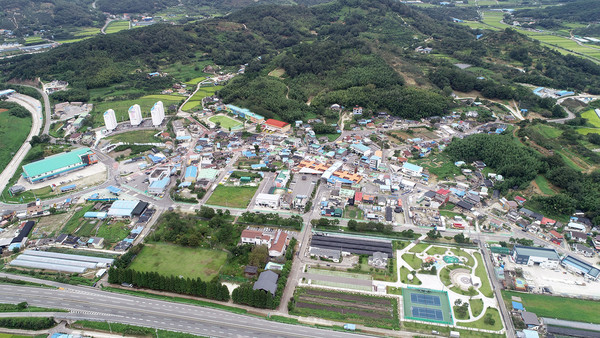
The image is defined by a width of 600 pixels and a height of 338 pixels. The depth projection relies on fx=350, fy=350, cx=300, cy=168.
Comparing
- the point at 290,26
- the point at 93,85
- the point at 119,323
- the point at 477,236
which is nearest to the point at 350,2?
the point at 290,26

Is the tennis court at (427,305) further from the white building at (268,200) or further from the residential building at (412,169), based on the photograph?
the residential building at (412,169)

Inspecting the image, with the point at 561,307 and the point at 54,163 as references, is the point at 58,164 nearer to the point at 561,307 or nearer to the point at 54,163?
the point at 54,163

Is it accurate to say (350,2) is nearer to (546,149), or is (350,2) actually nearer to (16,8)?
(546,149)

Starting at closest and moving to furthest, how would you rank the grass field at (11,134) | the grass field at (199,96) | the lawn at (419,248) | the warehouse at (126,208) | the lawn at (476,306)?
the lawn at (476,306) < the lawn at (419,248) < the warehouse at (126,208) < the grass field at (11,134) < the grass field at (199,96)

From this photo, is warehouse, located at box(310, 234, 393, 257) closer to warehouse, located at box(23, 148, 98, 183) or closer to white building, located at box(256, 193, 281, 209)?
white building, located at box(256, 193, 281, 209)

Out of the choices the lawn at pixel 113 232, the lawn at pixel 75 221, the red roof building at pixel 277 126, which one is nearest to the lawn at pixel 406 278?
the lawn at pixel 113 232

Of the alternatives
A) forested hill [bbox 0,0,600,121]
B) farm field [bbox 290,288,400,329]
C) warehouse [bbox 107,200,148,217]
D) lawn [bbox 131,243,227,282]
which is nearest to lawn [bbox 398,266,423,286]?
farm field [bbox 290,288,400,329]

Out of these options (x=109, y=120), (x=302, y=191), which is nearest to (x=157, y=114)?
(x=109, y=120)
